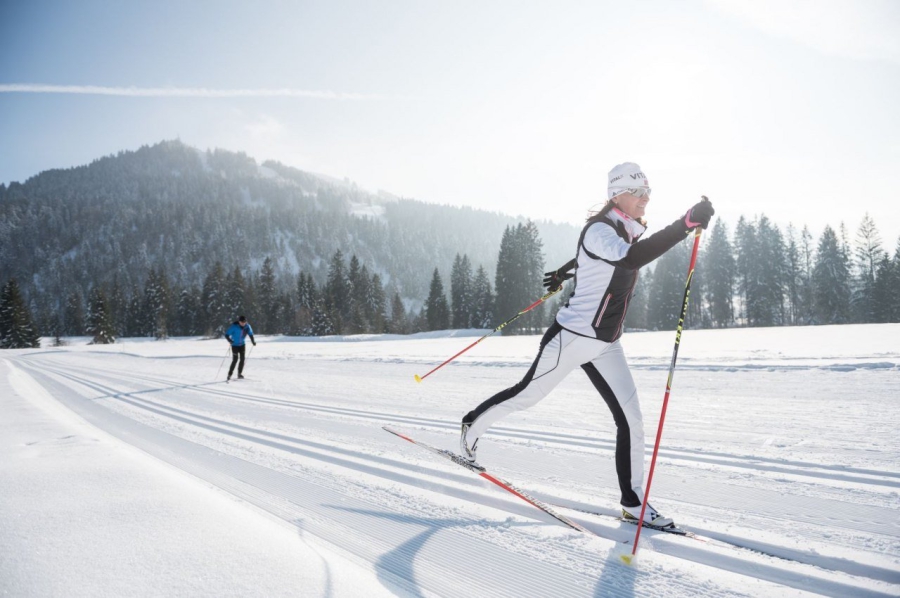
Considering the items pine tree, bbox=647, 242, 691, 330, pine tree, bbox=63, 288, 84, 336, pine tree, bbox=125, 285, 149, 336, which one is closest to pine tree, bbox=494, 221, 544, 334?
pine tree, bbox=647, 242, 691, 330

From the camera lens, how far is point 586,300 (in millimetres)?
3092

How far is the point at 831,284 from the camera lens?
47.1 metres

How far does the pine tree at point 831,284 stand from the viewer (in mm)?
46531

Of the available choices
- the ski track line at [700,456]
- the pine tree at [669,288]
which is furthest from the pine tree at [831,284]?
the ski track line at [700,456]

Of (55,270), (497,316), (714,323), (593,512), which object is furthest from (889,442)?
(55,270)

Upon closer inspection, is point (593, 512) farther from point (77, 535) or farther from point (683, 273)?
point (683, 273)

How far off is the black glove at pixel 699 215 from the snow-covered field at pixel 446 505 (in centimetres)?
179

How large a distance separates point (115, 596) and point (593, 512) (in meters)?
2.66

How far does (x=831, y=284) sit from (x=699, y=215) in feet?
193

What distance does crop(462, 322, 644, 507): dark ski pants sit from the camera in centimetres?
302

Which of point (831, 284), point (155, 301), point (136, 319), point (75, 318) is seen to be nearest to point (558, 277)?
point (831, 284)

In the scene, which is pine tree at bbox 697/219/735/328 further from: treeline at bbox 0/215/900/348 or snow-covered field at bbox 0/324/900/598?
snow-covered field at bbox 0/324/900/598

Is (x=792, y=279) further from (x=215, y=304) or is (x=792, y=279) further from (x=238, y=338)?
(x=215, y=304)

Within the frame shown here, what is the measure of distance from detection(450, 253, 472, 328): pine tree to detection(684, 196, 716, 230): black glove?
5506 centimetres
